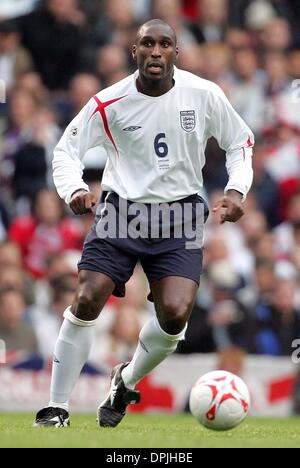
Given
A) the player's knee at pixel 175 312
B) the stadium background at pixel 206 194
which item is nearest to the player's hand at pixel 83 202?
the player's knee at pixel 175 312

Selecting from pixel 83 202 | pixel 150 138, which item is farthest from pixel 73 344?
pixel 150 138

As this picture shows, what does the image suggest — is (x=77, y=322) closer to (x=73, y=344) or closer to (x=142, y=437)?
(x=73, y=344)

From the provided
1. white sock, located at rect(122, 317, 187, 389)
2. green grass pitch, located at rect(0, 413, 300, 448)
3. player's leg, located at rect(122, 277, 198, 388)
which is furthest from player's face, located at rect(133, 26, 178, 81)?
green grass pitch, located at rect(0, 413, 300, 448)

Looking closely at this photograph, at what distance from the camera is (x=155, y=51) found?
7398 millimetres

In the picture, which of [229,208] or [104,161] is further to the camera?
[104,161]

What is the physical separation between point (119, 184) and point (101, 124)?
1.35ft

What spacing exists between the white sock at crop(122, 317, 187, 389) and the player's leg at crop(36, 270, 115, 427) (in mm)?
391

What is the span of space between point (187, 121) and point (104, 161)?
6.02 meters

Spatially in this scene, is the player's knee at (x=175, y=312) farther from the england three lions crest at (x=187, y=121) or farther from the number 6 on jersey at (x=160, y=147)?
the england three lions crest at (x=187, y=121)

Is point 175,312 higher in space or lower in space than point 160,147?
lower

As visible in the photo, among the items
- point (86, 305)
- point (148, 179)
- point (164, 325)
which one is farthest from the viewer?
point (148, 179)
